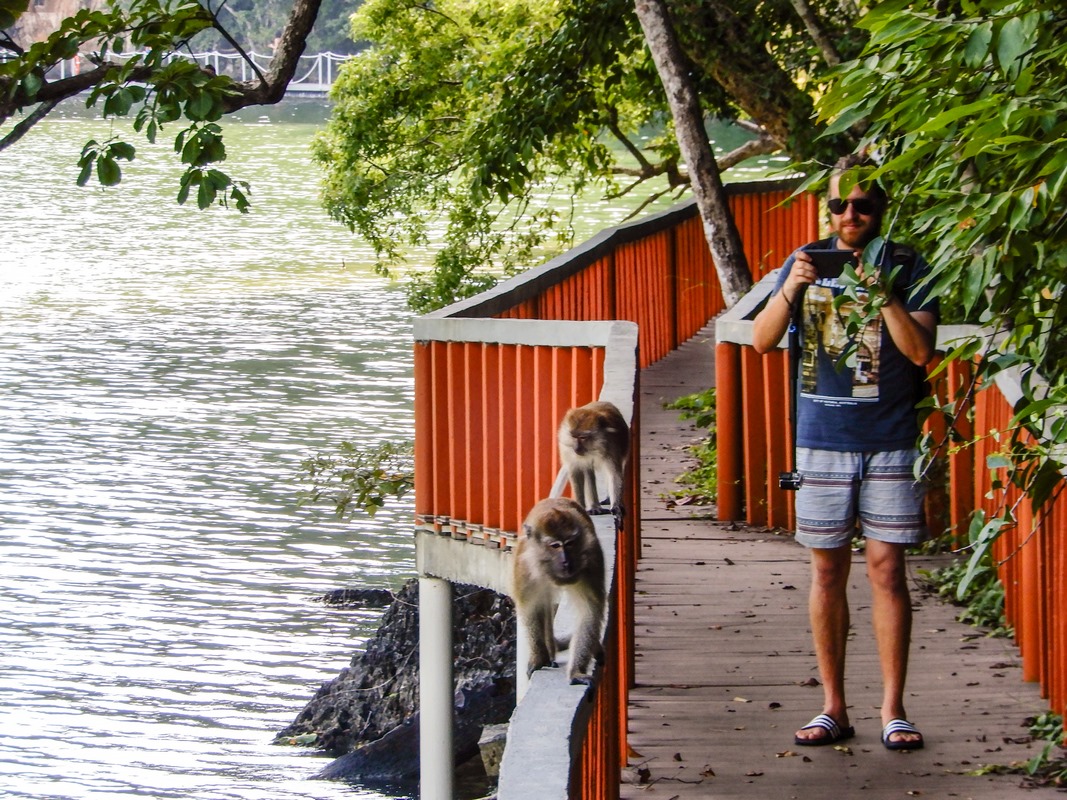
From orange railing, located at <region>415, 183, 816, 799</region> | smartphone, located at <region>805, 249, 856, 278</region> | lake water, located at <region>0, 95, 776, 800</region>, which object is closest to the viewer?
smartphone, located at <region>805, 249, 856, 278</region>

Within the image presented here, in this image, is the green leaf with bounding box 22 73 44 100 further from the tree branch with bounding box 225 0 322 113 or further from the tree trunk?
the tree trunk

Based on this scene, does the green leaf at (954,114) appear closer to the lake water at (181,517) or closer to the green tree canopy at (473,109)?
the green tree canopy at (473,109)

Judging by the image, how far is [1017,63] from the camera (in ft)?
10.1

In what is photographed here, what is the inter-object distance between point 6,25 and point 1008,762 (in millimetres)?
4860

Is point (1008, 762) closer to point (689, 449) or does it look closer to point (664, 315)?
point (689, 449)

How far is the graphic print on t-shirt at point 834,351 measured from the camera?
5047mm

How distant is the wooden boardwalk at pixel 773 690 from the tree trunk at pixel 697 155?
362 centimetres

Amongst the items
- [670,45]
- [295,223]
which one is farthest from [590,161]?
[295,223]

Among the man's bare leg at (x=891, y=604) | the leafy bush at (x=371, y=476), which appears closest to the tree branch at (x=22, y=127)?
the man's bare leg at (x=891, y=604)

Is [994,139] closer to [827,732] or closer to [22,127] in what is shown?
[827,732]

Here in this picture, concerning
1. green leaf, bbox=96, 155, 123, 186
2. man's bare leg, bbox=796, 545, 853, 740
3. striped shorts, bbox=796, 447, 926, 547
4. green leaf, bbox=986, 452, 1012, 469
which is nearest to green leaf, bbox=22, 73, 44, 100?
green leaf, bbox=96, 155, 123, 186

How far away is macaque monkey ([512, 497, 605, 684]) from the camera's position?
4227 millimetres

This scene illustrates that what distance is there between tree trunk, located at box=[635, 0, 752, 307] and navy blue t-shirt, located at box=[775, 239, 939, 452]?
278 inches

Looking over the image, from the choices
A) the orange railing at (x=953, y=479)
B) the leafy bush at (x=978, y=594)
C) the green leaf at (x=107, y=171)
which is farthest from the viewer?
the leafy bush at (x=978, y=594)
